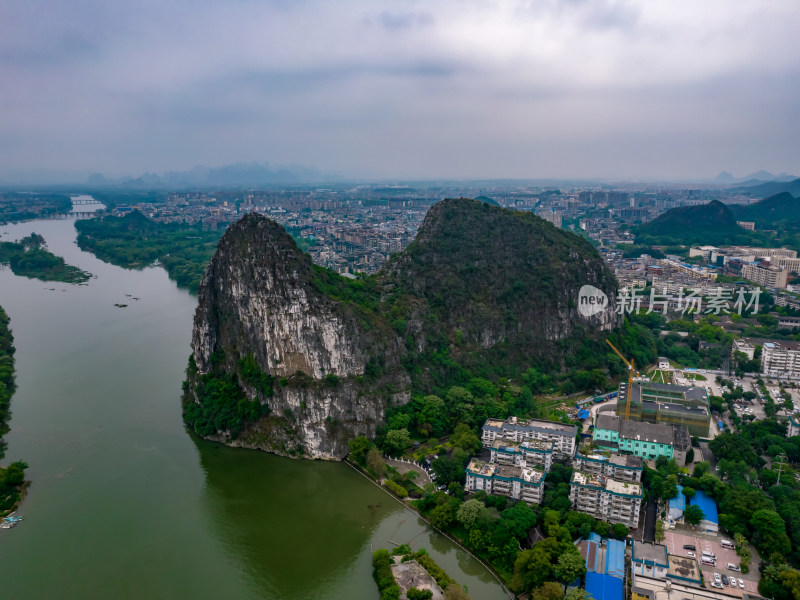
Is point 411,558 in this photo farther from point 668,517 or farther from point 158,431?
point 158,431

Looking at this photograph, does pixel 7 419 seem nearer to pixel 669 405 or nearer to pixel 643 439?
pixel 643 439

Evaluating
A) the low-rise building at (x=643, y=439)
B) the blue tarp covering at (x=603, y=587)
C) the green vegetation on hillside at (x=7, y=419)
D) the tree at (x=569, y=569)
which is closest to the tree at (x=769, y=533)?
the low-rise building at (x=643, y=439)

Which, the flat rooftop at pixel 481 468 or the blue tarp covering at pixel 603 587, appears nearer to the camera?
Result: the blue tarp covering at pixel 603 587

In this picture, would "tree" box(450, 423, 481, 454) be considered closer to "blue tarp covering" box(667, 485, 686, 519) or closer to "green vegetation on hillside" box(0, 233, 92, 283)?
"blue tarp covering" box(667, 485, 686, 519)

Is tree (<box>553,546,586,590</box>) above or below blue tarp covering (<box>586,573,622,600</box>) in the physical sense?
above

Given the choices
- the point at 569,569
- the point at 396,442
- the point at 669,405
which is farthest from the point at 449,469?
the point at 669,405

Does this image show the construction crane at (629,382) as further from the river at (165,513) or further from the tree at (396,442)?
the river at (165,513)

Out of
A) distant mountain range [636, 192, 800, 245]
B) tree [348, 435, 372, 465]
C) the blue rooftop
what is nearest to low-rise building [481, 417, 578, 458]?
the blue rooftop
